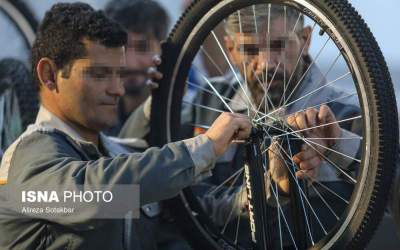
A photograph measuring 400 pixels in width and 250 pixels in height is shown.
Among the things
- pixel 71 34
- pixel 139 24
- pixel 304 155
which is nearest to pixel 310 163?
pixel 304 155

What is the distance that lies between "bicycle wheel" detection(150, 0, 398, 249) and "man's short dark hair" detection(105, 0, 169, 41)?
68cm

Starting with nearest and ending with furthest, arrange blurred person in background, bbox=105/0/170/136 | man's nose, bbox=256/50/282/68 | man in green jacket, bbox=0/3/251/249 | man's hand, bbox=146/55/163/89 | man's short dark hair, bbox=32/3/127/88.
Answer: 1. man in green jacket, bbox=0/3/251/249
2. man's short dark hair, bbox=32/3/127/88
3. man's nose, bbox=256/50/282/68
4. man's hand, bbox=146/55/163/89
5. blurred person in background, bbox=105/0/170/136

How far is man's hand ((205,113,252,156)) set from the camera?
159 centimetres

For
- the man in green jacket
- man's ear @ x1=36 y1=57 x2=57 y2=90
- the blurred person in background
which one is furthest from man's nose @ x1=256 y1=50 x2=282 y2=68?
the blurred person in background

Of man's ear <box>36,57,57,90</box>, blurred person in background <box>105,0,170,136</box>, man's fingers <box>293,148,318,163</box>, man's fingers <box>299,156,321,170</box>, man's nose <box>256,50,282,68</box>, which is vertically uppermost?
blurred person in background <box>105,0,170,136</box>

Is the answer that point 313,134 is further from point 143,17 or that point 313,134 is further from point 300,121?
point 143,17

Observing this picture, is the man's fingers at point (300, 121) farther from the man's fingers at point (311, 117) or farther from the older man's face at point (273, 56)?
the older man's face at point (273, 56)

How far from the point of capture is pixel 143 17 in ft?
9.66

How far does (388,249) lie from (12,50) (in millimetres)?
1464

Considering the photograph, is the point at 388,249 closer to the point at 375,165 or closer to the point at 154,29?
the point at 375,165

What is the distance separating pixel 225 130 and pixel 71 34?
1.41 feet

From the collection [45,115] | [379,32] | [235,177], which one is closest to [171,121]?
[235,177]

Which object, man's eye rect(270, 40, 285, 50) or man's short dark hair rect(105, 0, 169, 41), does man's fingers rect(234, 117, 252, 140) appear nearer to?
man's eye rect(270, 40, 285, 50)

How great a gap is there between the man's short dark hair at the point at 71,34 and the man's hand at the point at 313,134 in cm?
44
